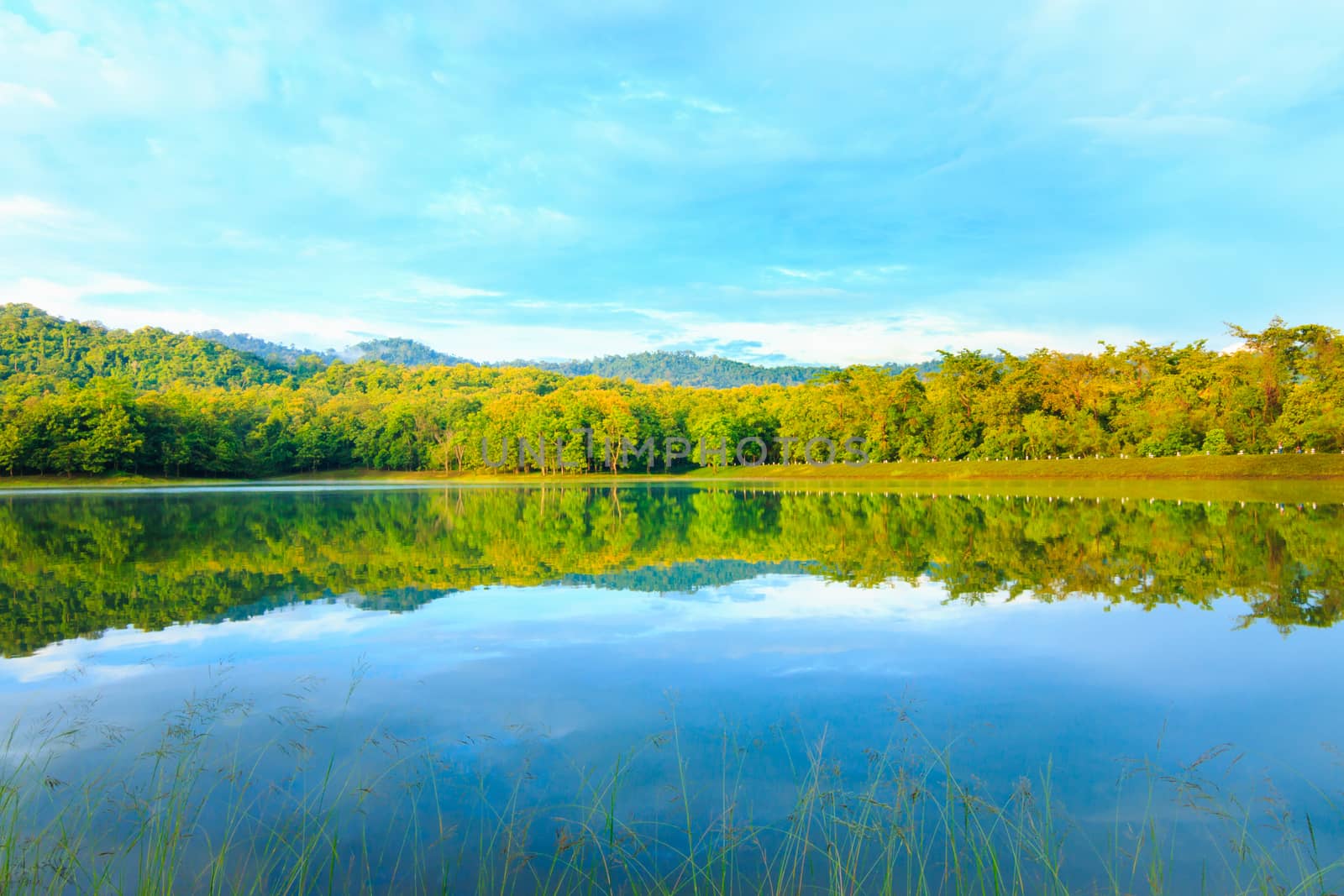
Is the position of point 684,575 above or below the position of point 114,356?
below

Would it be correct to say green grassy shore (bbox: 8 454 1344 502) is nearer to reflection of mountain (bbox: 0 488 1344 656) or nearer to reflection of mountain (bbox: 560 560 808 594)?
reflection of mountain (bbox: 0 488 1344 656)

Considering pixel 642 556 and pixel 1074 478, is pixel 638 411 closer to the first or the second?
pixel 1074 478

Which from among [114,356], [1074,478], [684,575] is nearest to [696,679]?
[684,575]

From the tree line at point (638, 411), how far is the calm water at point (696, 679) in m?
42.2

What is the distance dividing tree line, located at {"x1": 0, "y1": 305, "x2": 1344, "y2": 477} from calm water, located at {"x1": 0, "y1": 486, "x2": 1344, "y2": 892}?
4223 centimetres

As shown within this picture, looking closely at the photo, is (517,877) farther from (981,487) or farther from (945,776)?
(981,487)

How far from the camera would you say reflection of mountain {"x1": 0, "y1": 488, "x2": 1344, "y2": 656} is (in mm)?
10211

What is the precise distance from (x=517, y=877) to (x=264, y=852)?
4.13 feet

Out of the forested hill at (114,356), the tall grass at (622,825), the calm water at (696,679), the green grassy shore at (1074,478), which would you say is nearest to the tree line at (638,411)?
the forested hill at (114,356)

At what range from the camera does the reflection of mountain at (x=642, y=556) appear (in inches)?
402

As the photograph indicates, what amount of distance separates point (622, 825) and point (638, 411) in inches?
3468

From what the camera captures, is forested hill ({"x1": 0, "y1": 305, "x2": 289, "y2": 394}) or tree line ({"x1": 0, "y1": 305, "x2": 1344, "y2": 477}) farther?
forested hill ({"x1": 0, "y1": 305, "x2": 289, "y2": 394})

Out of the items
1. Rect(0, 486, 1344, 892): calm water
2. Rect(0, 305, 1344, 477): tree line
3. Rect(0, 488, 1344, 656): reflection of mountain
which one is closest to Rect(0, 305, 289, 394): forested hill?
Rect(0, 305, 1344, 477): tree line

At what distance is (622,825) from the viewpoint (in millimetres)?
3904
